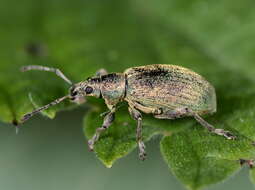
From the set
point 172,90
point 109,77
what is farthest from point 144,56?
point 172,90

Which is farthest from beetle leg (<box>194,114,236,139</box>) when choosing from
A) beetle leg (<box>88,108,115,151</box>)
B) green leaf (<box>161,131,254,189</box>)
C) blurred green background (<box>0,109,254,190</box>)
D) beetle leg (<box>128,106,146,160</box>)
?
beetle leg (<box>88,108,115,151</box>)

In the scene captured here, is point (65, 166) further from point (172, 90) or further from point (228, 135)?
point (228, 135)

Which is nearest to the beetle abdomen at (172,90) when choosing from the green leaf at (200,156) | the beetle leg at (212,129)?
the beetle leg at (212,129)

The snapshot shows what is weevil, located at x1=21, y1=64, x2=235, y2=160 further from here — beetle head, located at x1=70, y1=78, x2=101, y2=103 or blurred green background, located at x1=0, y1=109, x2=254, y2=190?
blurred green background, located at x1=0, y1=109, x2=254, y2=190

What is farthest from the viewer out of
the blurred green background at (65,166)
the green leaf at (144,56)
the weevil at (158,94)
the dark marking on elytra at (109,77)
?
the dark marking on elytra at (109,77)

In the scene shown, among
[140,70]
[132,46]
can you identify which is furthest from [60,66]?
[140,70]

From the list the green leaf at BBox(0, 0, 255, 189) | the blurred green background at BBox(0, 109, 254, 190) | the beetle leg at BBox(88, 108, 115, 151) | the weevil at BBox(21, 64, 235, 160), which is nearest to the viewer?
the green leaf at BBox(0, 0, 255, 189)

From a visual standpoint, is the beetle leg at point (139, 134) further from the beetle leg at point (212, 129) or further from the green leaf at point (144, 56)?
the beetle leg at point (212, 129)

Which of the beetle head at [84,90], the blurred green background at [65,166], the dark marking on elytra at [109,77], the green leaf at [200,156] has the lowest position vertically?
the blurred green background at [65,166]
